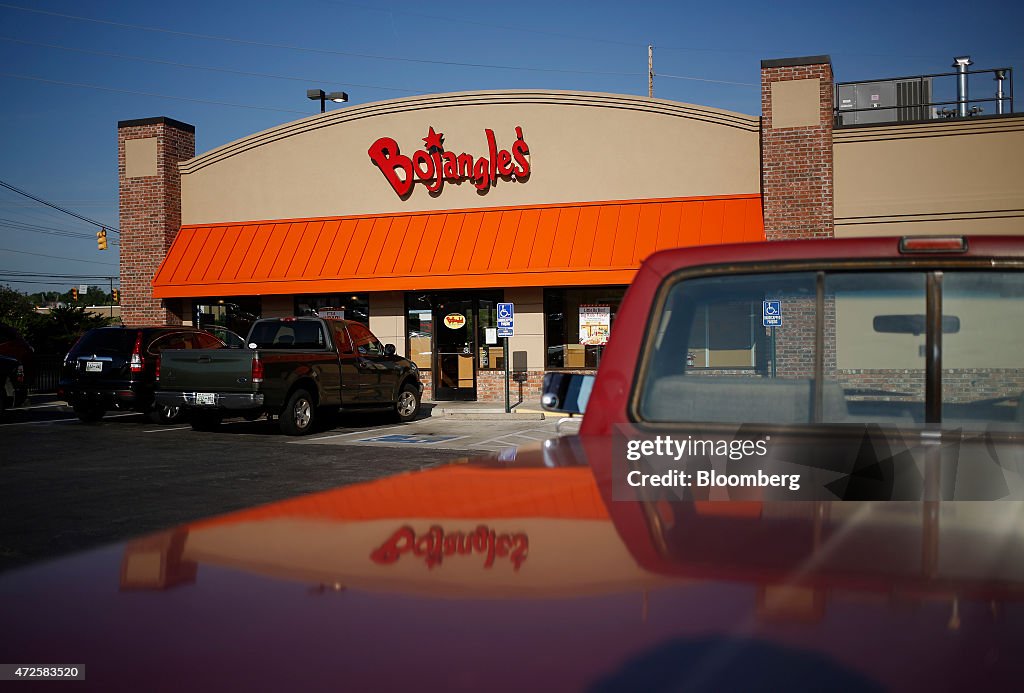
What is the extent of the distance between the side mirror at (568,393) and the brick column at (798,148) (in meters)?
17.1

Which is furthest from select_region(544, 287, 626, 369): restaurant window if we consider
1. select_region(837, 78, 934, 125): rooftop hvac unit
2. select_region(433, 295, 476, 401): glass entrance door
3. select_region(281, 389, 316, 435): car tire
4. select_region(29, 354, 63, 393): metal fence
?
select_region(29, 354, 63, 393): metal fence

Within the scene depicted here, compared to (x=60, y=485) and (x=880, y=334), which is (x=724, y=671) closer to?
(x=880, y=334)

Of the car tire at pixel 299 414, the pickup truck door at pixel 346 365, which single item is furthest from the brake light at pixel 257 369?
the pickup truck door at pixel 346 365

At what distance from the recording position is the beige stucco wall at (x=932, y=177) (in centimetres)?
1828

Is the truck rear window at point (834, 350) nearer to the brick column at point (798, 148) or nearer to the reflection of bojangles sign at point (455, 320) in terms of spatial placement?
the brick column at point (798, 148)

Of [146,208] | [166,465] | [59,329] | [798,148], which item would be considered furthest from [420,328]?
[59,329]

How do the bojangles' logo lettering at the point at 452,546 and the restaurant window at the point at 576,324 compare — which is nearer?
the bojangles' logo lettering at the point at 452,546

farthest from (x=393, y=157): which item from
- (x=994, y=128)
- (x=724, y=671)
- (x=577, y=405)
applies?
(x=724, y=671)

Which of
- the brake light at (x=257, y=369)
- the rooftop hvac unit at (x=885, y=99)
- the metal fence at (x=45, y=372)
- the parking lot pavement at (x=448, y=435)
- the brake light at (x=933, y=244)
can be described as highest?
the rooftop hvac unit at (x=885, y=99)

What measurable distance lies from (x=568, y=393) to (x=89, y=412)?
16.5 metres

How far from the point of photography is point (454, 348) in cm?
2209

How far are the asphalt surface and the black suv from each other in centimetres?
47

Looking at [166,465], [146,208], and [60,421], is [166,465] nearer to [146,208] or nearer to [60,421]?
[60,421]

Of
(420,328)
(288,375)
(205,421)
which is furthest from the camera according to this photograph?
(420,328)
